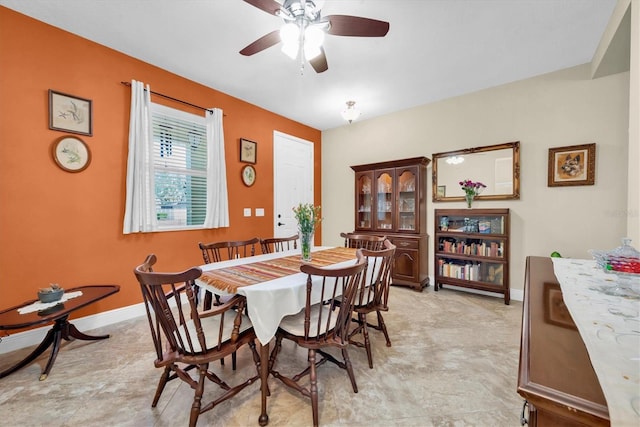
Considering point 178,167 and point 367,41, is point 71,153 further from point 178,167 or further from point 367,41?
point 367,41

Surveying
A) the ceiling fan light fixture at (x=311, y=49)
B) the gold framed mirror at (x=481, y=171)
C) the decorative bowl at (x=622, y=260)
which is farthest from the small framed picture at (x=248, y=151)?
the decorative bowl at (x=622, y=260)

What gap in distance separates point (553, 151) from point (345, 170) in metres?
2.94

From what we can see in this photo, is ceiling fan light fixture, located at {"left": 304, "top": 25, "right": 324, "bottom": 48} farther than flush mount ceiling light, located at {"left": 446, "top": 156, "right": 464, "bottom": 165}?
No

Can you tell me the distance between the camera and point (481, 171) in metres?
3.46

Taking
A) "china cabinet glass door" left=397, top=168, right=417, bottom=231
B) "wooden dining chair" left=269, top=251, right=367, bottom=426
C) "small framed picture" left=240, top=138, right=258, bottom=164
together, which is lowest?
"wooden dining chair" left=269, top=251, right=367, bottom=426

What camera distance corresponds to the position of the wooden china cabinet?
12.1ft

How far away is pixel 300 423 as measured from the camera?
1404mm

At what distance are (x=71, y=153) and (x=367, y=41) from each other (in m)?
2.94

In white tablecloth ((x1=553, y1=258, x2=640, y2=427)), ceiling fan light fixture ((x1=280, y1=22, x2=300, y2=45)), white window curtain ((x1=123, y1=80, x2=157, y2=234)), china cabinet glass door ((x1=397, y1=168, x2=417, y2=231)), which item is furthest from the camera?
china cabinet glass door ((x1=397, y1=168, x2=417, y2=231))

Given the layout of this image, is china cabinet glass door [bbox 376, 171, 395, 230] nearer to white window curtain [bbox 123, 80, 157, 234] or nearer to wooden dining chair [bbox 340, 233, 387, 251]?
wooden dining chair [bbox 340, 233, 387, 251]

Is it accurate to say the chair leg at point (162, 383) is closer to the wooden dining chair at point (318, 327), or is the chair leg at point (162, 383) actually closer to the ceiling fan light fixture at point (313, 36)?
the wooden dining chair at point (318, 327)

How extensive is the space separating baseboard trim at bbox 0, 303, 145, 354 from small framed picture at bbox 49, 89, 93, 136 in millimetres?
1762

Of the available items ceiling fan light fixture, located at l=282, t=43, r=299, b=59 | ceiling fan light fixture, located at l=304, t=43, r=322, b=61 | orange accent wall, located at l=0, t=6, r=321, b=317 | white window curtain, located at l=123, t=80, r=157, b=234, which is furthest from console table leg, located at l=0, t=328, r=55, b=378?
ceiling fan light fixture, located at l=304, t=43, r=322, b=61

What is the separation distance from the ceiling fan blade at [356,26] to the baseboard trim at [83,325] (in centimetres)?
325
